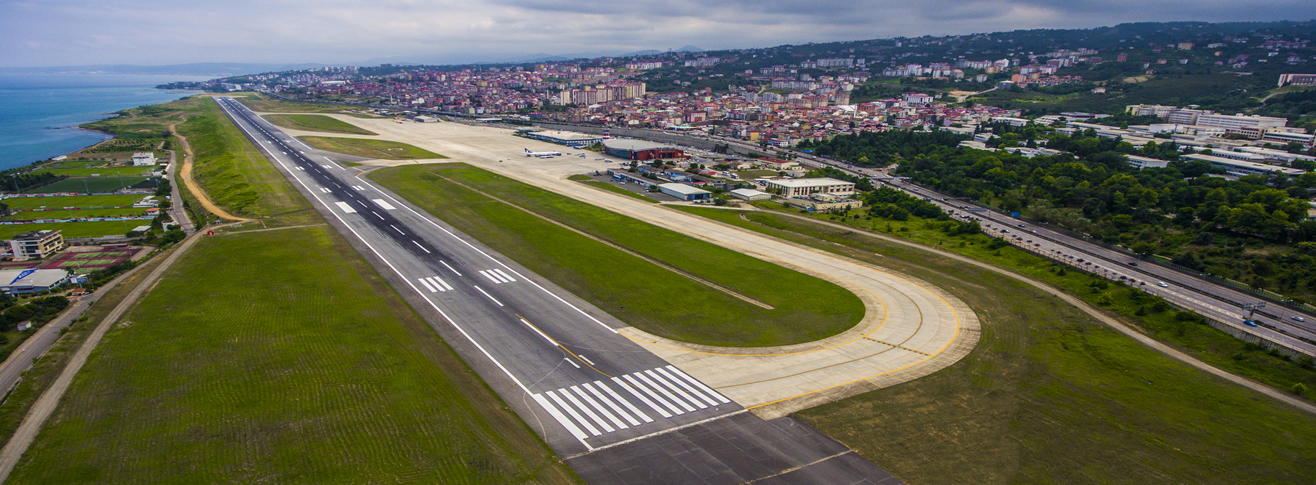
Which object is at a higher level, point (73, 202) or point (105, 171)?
point (105, 171)

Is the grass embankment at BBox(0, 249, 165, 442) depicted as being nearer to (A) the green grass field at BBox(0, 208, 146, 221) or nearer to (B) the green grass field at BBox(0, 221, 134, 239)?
(B) the green grass field at BBox(0, 221, 134, 239)

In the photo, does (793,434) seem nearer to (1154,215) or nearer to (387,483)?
(387,483)

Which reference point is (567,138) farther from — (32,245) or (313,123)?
(32,245)

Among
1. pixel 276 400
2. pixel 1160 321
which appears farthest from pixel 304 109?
pixel 1160 321

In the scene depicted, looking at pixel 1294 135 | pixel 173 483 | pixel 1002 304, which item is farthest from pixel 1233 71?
pixel 173 483

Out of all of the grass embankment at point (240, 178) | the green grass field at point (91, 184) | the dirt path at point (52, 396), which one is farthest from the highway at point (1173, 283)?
the green grass field at point (91, 184)

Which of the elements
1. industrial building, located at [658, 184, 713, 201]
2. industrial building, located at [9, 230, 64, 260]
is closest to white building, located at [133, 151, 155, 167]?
industrial building, located at [9, 230, 64, 260]
